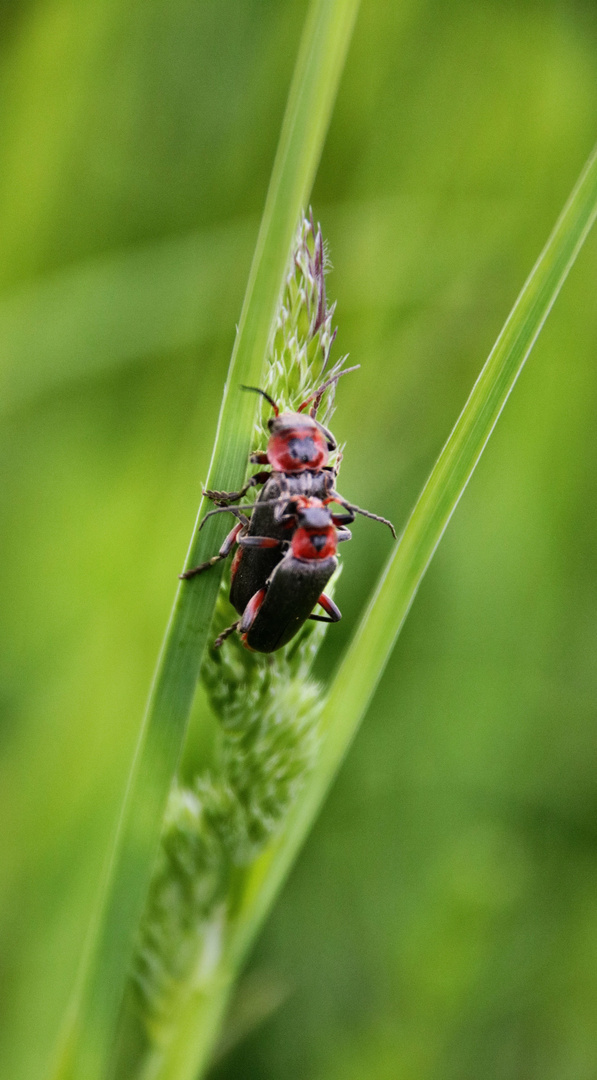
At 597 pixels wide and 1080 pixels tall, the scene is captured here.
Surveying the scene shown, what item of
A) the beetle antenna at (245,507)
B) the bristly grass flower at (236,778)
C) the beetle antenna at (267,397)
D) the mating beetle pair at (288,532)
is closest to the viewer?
the beetle antenna at (267,397)

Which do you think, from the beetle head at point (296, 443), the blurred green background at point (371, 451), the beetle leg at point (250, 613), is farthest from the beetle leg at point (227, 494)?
the blurred green background at point (371, 451)

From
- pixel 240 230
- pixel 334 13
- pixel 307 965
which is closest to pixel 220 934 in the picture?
pixel 307 965

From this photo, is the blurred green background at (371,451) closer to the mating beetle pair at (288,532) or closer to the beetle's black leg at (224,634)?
the mating beetle pair at (288,532)

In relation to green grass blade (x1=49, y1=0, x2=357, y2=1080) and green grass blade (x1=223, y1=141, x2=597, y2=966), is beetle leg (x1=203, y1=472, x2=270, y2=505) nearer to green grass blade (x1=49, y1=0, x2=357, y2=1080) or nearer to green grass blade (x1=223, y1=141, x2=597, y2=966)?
green grass blade (x1=49, y1=0, x2=357, y2=1080)

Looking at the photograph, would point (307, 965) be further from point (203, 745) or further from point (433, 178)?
point (433, 178)

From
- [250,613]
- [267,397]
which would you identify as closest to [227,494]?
[267,397]

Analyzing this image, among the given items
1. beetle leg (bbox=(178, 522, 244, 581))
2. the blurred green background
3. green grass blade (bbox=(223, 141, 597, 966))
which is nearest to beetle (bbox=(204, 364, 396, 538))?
beetle leg (bbox=(178, 522, 244, 581))

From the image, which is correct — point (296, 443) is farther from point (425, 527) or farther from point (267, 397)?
point (425, 527)
